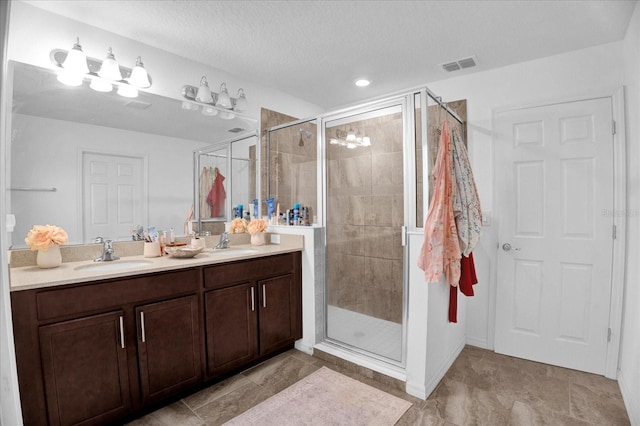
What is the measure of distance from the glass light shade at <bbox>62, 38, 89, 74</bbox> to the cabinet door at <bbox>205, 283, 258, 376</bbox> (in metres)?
1.65

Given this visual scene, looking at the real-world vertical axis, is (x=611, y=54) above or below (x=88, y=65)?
above

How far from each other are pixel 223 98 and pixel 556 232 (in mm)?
2958

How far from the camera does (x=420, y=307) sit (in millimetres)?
2121

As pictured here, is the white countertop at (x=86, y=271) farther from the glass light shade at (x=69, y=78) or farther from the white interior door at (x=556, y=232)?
the white interior door at (x=556, y=232)

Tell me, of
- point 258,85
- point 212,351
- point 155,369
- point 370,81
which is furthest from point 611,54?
point 155,369

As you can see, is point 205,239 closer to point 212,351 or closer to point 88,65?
point 212,351

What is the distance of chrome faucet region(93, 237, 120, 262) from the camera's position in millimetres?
2100

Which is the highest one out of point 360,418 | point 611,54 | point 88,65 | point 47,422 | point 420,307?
point 611,54

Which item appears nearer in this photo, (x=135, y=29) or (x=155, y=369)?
(x=155, y=369)

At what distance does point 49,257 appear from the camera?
1823mm

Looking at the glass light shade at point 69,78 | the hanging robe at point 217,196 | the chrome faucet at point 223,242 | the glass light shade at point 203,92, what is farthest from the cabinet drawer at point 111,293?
the glass light shade at point 203,92

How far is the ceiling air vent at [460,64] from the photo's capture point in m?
2.62

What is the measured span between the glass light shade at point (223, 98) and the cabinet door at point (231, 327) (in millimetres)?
1558

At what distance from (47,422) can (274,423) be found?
3.66 feet
